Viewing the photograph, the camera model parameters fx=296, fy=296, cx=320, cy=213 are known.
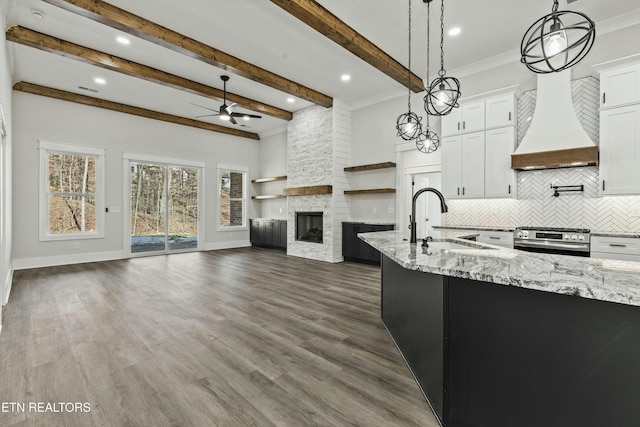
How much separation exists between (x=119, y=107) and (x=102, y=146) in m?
1.01

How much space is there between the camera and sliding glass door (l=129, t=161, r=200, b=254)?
745 centimetres

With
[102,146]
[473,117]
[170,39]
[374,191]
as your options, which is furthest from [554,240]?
[102,146]

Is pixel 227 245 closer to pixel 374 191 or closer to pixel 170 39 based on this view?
pixel 374 191

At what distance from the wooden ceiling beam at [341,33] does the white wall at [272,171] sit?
459cm

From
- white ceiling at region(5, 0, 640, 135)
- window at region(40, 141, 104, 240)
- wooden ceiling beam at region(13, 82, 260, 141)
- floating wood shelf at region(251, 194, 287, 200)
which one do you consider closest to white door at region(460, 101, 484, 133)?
white ceiling at region(5, 0, 640, 135)

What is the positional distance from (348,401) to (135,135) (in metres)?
7.87

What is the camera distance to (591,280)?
115cm

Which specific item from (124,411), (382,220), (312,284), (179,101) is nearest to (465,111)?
(382,220)

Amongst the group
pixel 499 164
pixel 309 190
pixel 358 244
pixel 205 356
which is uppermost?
pixel 499 164

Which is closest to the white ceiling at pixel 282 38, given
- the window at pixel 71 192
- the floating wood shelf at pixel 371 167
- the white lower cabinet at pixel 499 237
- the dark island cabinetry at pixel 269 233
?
the window at pixel 71 192

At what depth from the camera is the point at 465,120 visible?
4.91 metres

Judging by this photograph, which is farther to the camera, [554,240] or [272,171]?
[272,171]

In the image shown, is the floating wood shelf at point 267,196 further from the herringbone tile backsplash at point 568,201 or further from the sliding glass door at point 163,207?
the herringbone tile backsplash at point 568,201

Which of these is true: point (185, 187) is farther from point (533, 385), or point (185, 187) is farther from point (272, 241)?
point (533, 385)
